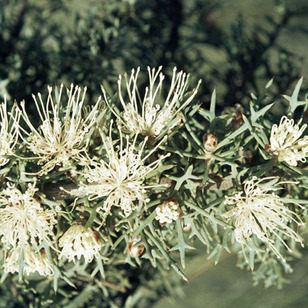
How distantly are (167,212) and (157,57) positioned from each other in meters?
1.03

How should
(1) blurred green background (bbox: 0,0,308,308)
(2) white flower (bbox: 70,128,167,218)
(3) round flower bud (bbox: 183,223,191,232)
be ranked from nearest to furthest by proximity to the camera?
(2) white flower (bbox: 70,128,167,218)
(3) round flower bud (bbox: 183,223,191,232)
(1) blurred green background (bbox: 0,0,308,308)

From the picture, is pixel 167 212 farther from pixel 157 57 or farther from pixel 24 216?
pixel 157 57

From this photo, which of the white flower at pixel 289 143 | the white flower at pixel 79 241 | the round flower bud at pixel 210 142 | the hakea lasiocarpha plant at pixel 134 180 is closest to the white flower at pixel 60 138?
the hakea lasiocarpha plant at pixel 134 180

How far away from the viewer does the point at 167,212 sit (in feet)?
2.36

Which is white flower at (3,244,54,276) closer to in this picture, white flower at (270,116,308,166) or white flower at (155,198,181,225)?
white flower at (155,198,181,225)

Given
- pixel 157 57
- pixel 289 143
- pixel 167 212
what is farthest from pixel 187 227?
pixel 157 57

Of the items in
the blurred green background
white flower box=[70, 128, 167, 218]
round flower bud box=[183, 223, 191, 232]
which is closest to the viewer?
white flower box=[70, 128, 167, 218]

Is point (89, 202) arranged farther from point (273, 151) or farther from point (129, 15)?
point (129, 15)

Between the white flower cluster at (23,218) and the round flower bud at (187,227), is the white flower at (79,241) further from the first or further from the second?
the round flower bud at (187,227)

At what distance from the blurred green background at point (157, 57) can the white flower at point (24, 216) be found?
0.56 meters

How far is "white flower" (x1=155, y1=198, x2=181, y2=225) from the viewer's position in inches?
28.3

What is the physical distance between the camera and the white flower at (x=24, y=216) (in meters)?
0.73

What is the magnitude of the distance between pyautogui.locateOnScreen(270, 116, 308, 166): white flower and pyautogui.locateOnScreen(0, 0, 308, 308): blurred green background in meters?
0.57

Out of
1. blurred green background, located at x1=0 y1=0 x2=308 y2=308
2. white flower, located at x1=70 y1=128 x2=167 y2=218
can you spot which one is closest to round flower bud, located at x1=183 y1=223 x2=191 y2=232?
white flower, located at x1=70 y1=128 x2=167 y2=218
